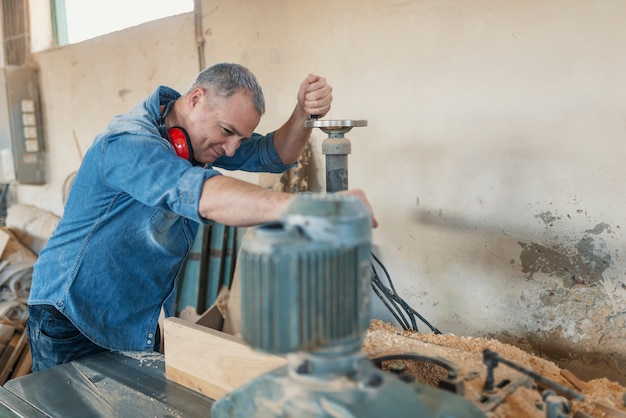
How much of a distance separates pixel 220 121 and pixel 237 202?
0.55 metres

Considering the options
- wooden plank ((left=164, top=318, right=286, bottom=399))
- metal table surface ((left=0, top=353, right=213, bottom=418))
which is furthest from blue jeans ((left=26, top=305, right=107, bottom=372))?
wooden plank ((left=164, top=318, right=286, bottom=399))

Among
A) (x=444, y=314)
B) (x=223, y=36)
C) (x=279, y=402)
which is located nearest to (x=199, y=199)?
(x=279, y=402)

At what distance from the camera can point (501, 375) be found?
3.09ft

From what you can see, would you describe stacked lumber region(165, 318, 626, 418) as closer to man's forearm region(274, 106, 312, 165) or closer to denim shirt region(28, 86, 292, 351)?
denim shirt region(28, 86, 292, 351)

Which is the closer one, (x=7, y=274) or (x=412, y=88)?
(x=412, y=88)

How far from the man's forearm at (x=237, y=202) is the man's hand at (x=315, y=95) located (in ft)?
1.95

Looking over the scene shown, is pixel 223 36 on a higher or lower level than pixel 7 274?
→ higher

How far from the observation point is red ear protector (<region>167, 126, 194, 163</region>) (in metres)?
1.56

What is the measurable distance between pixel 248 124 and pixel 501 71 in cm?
92

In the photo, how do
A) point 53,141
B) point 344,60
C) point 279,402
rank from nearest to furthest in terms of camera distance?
point 279,402, point 344,60, point 53,141

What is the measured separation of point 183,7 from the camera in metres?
3.22

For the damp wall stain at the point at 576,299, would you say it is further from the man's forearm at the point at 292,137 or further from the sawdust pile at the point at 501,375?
the man's forearm at the point at 292,137

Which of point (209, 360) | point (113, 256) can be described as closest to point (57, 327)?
point (113, 256)

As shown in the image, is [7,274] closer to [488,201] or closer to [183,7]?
[183,7]
